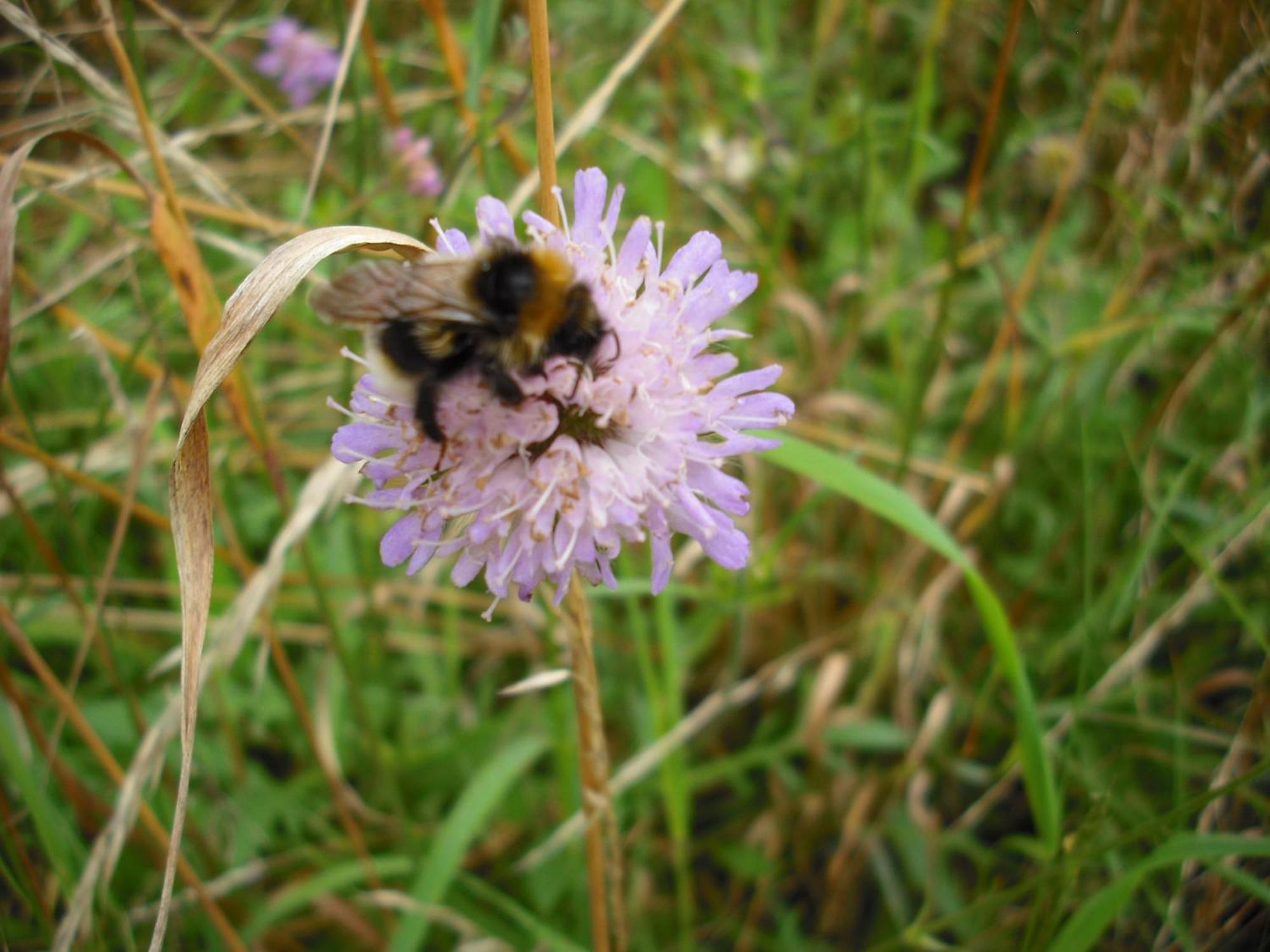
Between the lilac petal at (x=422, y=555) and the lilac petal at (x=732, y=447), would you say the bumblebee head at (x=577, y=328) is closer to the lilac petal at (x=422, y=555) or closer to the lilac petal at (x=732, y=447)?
the lilac petal at (x=732, y=447)

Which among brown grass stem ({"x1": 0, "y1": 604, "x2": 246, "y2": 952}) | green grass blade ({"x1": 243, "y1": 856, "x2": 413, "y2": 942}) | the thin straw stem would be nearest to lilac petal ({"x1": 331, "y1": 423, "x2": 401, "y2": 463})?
the thin straw stem

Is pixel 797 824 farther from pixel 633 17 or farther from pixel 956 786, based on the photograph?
pixel 633 17

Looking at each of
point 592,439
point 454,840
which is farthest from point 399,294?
point 454,840

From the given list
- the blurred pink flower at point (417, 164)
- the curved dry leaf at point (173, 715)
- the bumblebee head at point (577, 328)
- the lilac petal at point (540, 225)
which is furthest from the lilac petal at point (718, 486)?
the blurred pink flower at point (417, 164)

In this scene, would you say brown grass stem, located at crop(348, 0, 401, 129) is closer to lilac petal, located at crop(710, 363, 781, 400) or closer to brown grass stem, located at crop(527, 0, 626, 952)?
brown grass stem, located at crop(527, 0, 626, 952)

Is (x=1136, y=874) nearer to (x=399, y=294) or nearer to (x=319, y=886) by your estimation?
(x=399, y=294)

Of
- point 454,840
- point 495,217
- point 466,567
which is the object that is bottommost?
point 454,840
